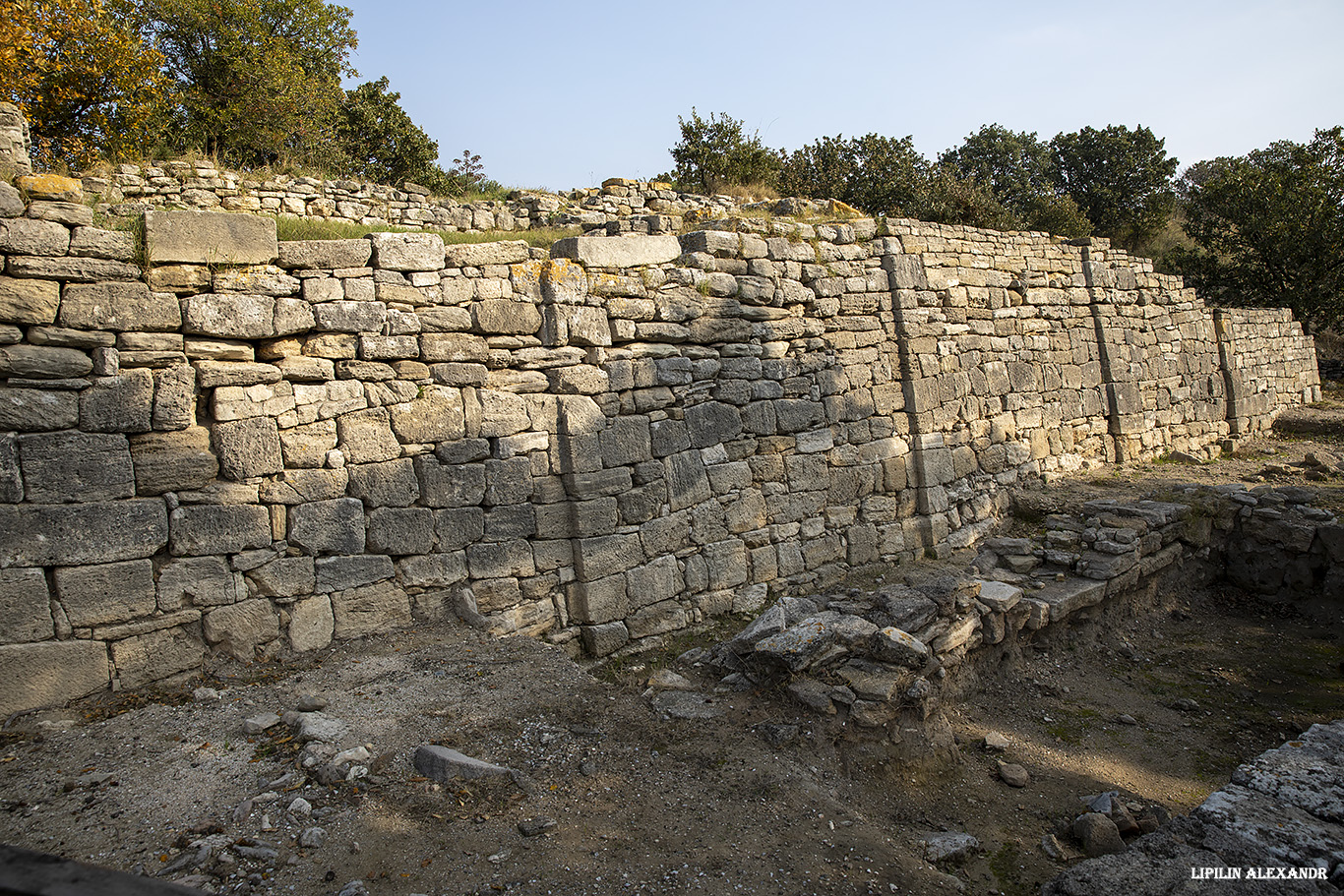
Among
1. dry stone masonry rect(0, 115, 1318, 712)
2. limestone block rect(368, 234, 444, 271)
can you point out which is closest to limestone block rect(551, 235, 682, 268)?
dry stone masonry rect(0, 115, 1318, 712)

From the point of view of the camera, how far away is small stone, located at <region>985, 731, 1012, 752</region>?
5789 mm

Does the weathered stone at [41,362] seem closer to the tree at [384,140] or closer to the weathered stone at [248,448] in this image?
the weathered stone at [248,448]

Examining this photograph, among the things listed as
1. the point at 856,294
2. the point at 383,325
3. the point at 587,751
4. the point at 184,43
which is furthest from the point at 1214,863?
the point at 184,43

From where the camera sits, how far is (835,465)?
29.2ft

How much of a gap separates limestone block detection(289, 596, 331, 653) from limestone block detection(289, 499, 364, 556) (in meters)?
0.38

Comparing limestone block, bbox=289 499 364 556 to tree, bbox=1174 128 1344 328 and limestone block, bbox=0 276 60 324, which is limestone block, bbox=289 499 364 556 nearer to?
limestone block, bbox=0 276 60 324

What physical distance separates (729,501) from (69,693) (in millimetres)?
5621

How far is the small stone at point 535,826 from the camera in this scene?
3.86 m

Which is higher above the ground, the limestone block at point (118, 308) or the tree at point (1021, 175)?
the tree at point (1021, 175)

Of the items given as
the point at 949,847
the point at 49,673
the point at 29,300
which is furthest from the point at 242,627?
the point at 949,847

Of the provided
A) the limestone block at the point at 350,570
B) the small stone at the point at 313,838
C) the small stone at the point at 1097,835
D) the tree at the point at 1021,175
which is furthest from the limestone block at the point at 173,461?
the tree at the point at 1021,175

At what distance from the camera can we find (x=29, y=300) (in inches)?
188

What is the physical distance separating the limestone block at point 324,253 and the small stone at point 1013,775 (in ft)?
20.9

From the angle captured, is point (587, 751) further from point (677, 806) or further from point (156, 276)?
point (156, 276)
